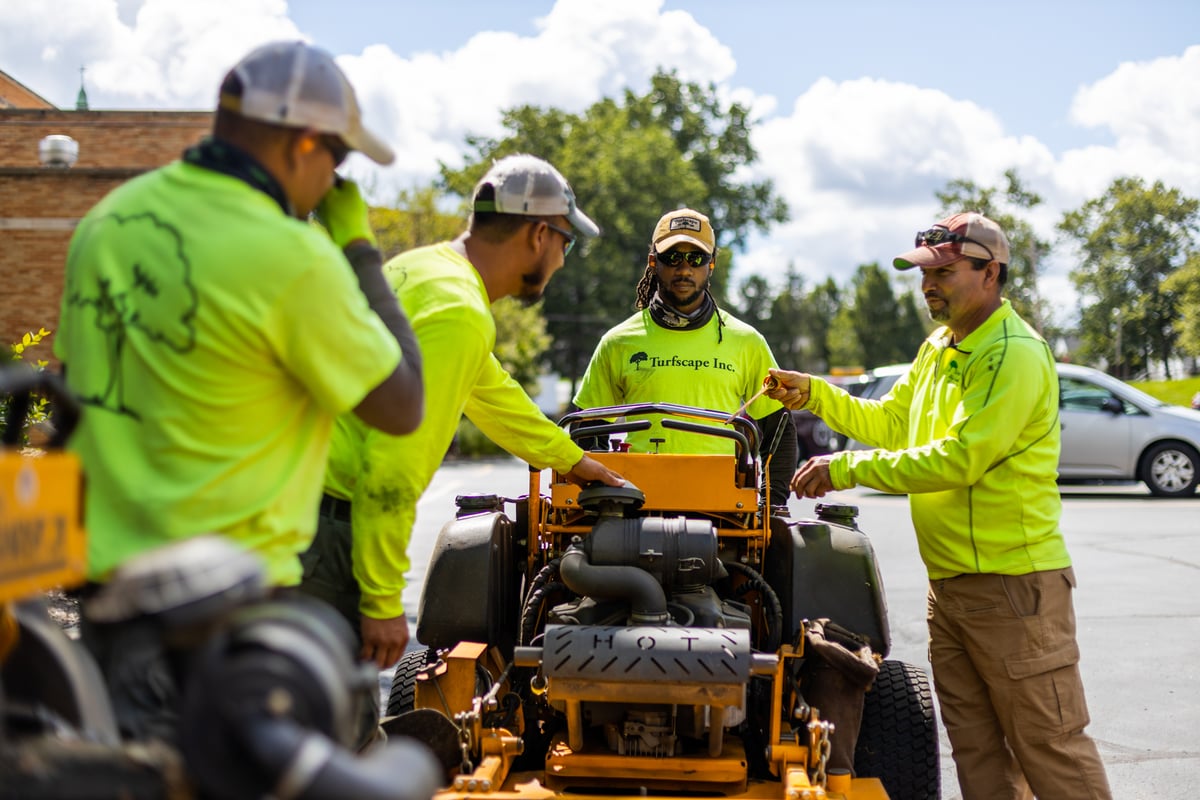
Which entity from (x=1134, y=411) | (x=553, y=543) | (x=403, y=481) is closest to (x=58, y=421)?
(x=403, y=481)

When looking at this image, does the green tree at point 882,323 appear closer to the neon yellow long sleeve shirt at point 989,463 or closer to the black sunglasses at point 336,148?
the neon yellow long sleeve shirt at point 989,463

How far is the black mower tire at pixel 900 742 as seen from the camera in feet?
13.6

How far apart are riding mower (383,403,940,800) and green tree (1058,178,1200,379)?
62.1 meters

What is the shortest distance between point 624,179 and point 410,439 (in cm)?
4425

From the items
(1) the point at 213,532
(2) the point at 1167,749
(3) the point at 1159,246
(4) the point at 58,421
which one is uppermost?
(3) the point at 1159,246

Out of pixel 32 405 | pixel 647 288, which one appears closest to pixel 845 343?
pixel 32 405

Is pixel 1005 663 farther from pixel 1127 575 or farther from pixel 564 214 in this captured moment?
pixel 1127 575

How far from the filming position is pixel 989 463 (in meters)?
4.00

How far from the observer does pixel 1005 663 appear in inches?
158

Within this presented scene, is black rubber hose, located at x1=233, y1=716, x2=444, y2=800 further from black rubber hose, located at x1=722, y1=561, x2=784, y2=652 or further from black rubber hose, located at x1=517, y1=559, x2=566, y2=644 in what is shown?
black rubber hose, located at x1=722, y1=561, x2=784, y2=652

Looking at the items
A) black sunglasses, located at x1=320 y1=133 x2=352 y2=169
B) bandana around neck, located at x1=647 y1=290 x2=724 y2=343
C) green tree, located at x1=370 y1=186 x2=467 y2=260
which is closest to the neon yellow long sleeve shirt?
bandana around neck, located at x1=647 y1=290 x2=724 y2=343

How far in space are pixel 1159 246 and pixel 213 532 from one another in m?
68.2

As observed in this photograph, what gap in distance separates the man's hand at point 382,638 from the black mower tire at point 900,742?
191 centimetres

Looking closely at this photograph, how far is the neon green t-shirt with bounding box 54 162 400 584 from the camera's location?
2096 millimetres
